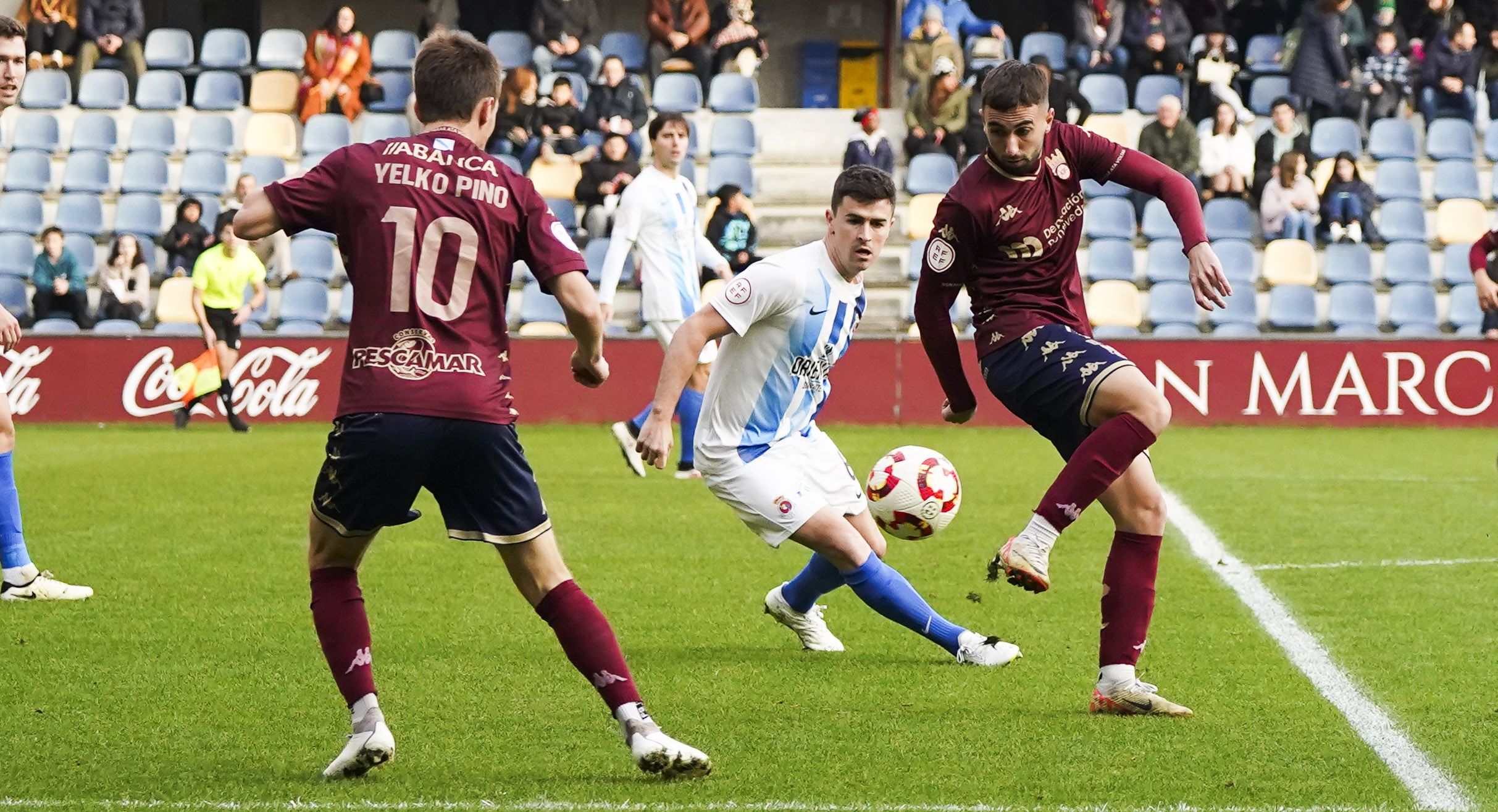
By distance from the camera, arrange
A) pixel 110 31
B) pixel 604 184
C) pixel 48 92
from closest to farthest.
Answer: pixel 604 184
pixel 48 92
pixel 110 31

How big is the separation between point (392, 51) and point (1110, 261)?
929 cm

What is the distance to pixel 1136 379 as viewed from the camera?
5191 mm

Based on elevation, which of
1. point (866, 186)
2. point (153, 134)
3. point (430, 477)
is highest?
point (866, 186)

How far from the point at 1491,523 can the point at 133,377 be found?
12.1 metres

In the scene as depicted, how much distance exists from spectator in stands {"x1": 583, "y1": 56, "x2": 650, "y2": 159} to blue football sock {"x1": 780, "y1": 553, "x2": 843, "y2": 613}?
45.5 ft

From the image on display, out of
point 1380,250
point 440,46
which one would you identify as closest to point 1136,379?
point 440,46

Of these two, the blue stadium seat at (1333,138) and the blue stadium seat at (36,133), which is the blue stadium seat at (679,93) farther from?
the blue stadium seat at (36,133)

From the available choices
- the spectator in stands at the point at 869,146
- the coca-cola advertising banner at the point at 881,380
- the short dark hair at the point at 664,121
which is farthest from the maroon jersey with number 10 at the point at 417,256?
the spectator in stands at the point at 869,146

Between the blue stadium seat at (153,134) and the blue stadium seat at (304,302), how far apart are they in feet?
11.3

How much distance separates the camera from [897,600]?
6.02 m

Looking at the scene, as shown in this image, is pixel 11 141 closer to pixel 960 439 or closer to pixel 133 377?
pixel 133 377

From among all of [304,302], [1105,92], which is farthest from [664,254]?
[1105,92]

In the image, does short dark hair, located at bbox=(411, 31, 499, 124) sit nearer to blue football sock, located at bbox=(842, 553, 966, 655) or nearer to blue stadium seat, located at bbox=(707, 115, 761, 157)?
blue football sock, located at bbox=(842, 553, 966, 655)

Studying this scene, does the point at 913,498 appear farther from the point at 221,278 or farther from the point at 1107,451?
the point at 221,278
